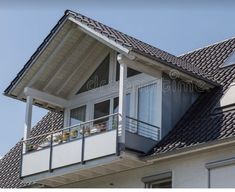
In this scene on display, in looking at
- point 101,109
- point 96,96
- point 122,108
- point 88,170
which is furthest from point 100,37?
point 88,170

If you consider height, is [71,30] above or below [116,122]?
above

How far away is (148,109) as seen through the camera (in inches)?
840

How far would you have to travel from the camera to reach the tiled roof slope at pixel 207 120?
18969mm

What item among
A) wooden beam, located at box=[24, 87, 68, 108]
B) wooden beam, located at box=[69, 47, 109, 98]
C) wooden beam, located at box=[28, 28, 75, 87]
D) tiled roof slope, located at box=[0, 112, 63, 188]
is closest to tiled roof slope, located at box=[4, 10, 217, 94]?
wooden beam, located at box=[28, 28, 75, 87]

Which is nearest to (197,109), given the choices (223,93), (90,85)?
(223,93)

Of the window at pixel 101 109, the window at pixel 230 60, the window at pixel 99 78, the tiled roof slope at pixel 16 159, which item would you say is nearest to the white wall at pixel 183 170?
the window at pixel 101 109

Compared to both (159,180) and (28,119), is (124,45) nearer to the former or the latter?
(159,180)

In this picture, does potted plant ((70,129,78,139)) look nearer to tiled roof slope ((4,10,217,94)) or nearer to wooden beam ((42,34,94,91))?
tiled roof slope ((4,10,217,94))

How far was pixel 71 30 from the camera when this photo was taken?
22766mm

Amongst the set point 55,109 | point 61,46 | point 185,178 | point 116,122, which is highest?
point 61,46

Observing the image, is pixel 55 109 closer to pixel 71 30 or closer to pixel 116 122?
pixel 71 30

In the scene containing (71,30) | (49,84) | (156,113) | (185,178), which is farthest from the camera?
(49,84)

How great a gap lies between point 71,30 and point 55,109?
329cm

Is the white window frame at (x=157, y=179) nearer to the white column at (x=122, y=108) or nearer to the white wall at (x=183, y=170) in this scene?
the white wall at (x=183, y=170)
